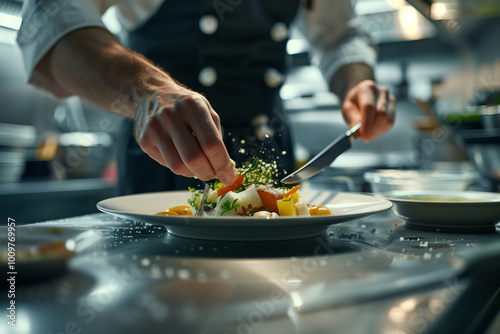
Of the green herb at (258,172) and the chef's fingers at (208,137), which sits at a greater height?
the chef's fingers at (208,137)

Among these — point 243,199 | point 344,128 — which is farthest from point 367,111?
point 344,128

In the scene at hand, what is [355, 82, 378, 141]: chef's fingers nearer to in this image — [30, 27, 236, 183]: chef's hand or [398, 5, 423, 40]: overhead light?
[30, 27, 236, 183]: chef's hand

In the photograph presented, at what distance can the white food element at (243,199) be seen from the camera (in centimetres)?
58

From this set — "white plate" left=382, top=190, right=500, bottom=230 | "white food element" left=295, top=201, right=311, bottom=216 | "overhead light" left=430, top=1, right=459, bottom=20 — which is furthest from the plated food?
"overhead light" left=430, top=1, right=459, bottom=20

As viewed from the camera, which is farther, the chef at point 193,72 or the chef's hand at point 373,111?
the chef's hand at point 373,111

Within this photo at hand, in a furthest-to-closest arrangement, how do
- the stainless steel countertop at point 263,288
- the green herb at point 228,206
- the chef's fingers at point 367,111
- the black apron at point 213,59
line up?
1. the black apron at point 213,59
2. the chef's fingers at point 367,111
3. the green herb at point 228,206
4. the stainless steel countertop at point 263,288

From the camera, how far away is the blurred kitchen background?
179cm

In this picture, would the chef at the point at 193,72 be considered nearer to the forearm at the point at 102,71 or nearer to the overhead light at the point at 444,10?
the forearm at the point at 102,71

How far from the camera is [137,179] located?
4.06 feet

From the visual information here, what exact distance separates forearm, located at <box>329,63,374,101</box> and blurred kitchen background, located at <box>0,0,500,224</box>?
306 mm

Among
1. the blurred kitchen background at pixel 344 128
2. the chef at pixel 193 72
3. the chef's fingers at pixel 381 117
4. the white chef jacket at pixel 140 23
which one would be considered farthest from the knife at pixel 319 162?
the blurred kitchen background at pixel 344 128

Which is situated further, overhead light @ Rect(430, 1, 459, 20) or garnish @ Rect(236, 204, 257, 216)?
overhead light @ Rect(430, 1, 459, 20)

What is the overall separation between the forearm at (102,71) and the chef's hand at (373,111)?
1.66ft

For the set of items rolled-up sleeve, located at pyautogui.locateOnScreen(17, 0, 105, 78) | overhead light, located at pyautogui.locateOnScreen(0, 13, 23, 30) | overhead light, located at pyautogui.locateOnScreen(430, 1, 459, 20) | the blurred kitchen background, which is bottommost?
the blurred kitchen background
